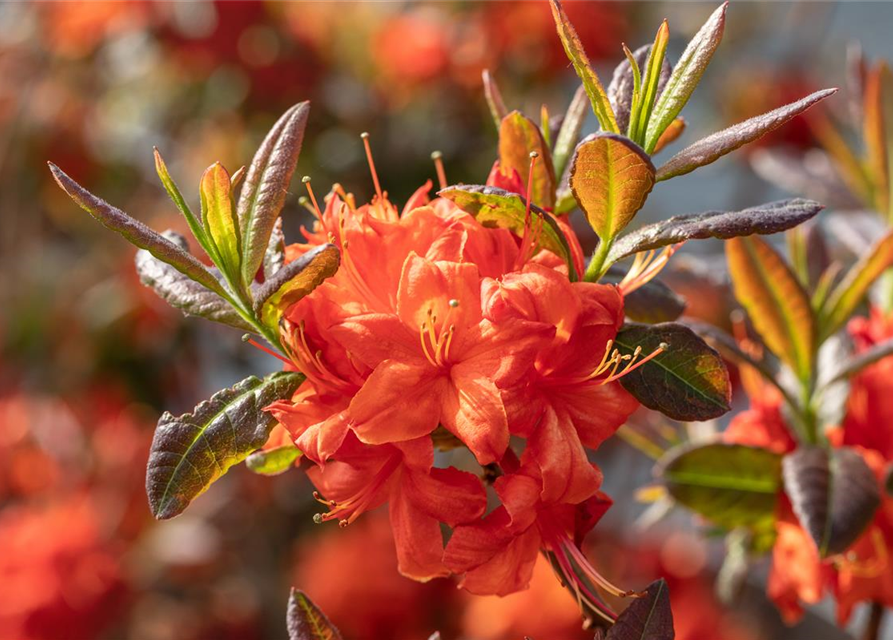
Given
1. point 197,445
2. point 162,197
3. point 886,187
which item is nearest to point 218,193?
point 197,445

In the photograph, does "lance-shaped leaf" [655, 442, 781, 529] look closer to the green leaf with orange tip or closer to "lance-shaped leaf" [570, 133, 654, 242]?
the green leaf with orange tip

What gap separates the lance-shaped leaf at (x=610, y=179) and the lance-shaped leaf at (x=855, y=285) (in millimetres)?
275

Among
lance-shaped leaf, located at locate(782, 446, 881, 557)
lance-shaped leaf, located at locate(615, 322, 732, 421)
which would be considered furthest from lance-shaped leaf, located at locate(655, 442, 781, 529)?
lance-shaped leaf, located at locate(615, 322, 732, 421)

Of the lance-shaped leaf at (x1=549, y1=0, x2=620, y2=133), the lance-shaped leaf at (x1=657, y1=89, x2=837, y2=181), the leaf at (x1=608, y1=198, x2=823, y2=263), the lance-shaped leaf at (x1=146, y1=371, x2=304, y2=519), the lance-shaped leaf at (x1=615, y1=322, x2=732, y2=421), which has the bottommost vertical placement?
the lance-shaped leaf at (x1=615, y1=322, x2=732, y2=421)

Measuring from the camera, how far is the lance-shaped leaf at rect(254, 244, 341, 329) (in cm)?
51

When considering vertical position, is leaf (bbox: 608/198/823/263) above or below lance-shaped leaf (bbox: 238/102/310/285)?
below

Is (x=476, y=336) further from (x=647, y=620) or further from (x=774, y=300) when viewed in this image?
(x=774, y=300)

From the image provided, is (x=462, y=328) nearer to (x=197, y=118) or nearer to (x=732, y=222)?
(x=732, y=222)

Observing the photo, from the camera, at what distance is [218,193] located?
0.57 meters

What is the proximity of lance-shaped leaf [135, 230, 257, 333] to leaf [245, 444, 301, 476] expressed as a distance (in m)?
0.07

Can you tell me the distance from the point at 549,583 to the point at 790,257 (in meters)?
0.72

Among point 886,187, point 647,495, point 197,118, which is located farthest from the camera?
point 197,118

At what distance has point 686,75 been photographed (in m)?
0.53

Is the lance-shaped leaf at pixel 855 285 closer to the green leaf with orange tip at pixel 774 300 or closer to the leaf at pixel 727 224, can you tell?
the green leaf with orange tip at pixel 774 300
